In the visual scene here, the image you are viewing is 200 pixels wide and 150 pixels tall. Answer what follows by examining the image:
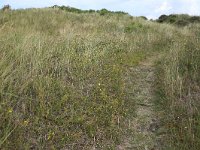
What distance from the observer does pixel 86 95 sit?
5.38 m

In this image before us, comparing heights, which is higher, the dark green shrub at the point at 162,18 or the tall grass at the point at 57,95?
the dark green shrub at the point at 162,18

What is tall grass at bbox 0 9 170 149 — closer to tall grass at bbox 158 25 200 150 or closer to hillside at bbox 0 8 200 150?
hillside at bbox 0 8 200 150

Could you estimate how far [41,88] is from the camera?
16.6 ft

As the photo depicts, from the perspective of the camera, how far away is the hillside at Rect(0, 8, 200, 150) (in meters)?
4.38

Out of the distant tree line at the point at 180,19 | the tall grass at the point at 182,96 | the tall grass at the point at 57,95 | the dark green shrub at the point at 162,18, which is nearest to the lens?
the tall grass at the point at 57,95

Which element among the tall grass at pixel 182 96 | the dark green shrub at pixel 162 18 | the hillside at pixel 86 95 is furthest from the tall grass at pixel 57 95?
the dark green shrub at pixel 162 18

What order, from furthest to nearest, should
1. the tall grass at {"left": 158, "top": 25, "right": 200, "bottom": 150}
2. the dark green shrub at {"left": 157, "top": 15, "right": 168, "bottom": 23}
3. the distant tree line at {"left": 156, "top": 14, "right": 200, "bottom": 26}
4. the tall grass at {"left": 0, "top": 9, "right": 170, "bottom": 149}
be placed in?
the dark green shrub at {"left": 157, "top": 15, "right": 168, "bottom": 23}
the distant tree line at {"left": 156, "top": 14, "right": 200, "bottom": 26}
the tall grass at {"left": 158, "top": 25, "right": 200, "bottom": 150}
the tall grass at {"left": 0, "top": 9, "right": 170, "bottom": 149}

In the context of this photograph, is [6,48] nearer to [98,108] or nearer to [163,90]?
[98,108]

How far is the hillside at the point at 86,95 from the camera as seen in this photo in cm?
438

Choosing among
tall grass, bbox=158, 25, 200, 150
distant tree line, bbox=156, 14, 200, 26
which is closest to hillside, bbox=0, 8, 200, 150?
tall grass, bbox=158, 25, 200, 150

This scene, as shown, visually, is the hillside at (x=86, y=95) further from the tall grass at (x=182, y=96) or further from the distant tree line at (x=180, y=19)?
the distant tree line at (x=180, y=19)

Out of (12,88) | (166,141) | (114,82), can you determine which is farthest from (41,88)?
(166,141)

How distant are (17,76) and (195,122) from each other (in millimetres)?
2591

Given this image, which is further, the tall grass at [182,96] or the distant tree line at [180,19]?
the distant tree line at [180,19]
